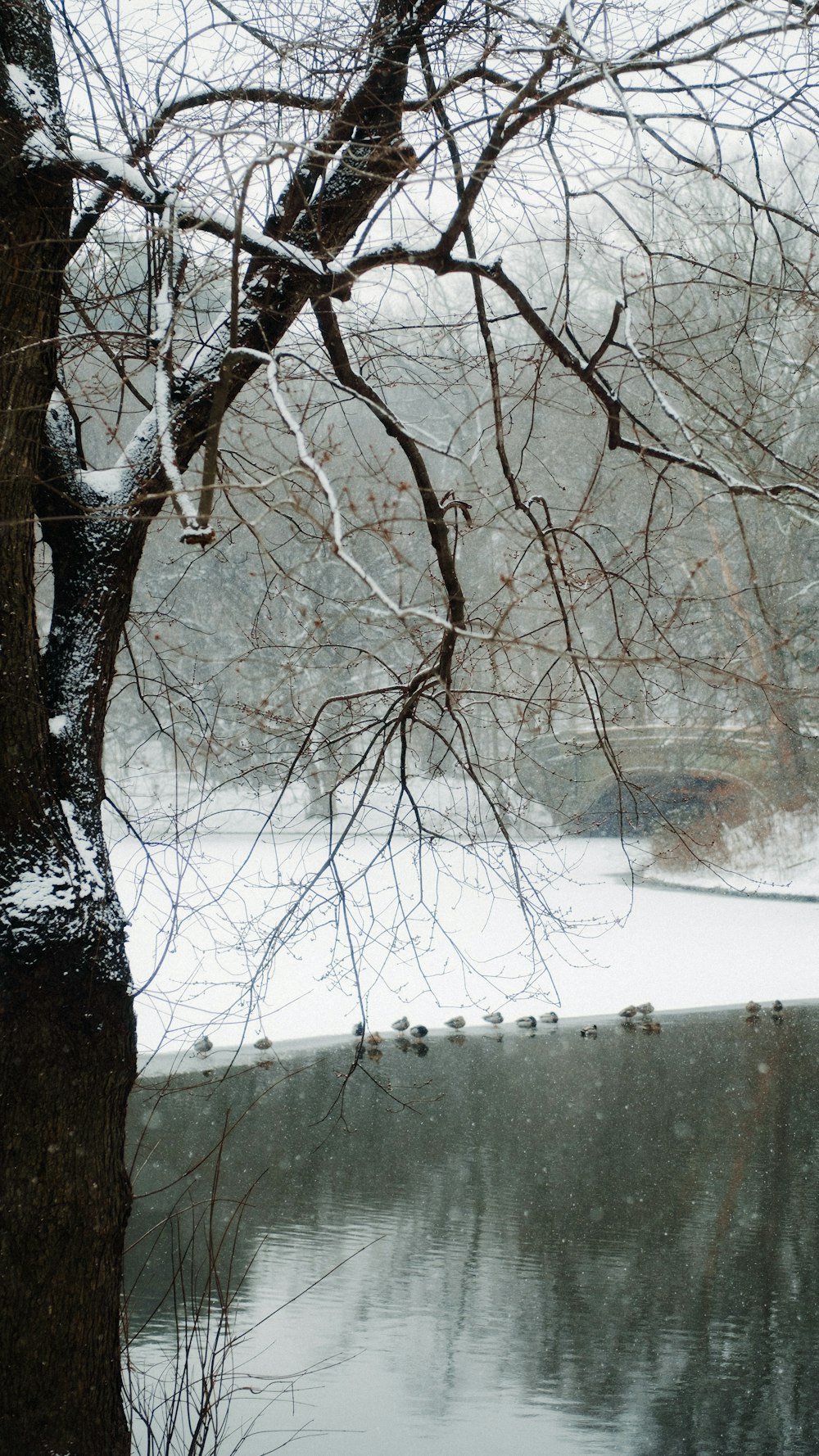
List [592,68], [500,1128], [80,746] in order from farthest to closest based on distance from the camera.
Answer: [500,1128], [80,746], [592,68]

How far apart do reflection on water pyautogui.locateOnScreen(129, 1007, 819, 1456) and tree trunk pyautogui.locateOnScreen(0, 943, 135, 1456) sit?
791 millimetres

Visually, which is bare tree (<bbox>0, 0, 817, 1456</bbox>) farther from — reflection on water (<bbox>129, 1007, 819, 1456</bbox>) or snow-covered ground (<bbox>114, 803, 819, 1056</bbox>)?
snow-covered ground (<bbox>114, 803, 819, 1056</bbox>)

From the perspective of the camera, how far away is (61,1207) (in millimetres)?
3266

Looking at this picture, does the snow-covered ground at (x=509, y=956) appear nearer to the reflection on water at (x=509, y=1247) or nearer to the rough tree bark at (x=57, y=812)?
the reflection on water at (x=509, y=1247)

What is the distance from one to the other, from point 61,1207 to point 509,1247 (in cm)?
Result: 482

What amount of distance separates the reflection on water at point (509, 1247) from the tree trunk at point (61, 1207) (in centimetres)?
79

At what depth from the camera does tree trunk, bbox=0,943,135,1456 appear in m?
3.20

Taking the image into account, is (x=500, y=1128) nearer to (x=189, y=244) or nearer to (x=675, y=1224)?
(x=675, y=1224)

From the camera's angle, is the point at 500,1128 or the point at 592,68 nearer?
the point at 592,68

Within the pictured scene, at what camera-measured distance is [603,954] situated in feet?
48.5

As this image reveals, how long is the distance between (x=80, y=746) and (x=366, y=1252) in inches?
197

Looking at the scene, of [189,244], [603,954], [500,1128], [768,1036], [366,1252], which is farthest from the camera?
[603,954]

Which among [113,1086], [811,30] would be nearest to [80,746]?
[113,1086]

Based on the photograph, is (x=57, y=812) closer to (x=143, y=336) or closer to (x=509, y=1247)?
(x=143, y=336)
